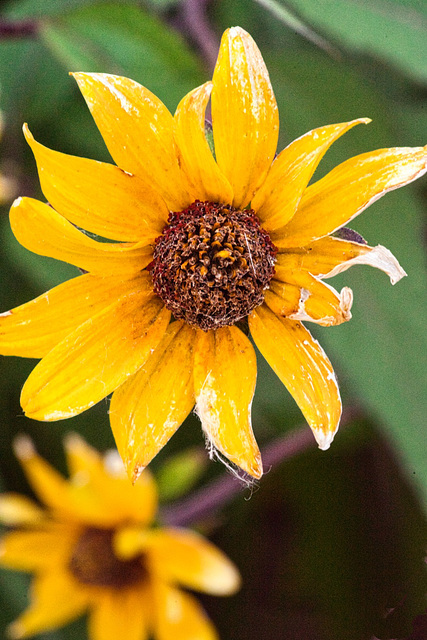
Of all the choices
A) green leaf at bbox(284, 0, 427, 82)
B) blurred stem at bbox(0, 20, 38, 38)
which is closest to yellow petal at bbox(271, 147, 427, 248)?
green leaf at bbox(284, 0, 427, 82)

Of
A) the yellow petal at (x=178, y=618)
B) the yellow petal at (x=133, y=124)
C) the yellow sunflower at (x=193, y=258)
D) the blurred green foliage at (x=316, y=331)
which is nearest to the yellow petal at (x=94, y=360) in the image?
the yellow sunflower at (x=193, y=258)

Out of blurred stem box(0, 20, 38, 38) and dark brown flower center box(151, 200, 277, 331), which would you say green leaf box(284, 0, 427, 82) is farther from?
blurred stem box(0, 20, 38, 38)

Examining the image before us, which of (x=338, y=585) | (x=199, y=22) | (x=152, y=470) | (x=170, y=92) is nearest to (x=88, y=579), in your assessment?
(x=152, y=470)

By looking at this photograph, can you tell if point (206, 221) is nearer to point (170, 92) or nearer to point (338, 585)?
point (170, 92)

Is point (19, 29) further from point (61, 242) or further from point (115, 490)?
point (115, 490)

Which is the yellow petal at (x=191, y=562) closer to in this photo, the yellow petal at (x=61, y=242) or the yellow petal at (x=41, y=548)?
the yellow petal at (x=41, y=548)

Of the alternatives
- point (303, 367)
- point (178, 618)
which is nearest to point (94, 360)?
point (303, 367)
